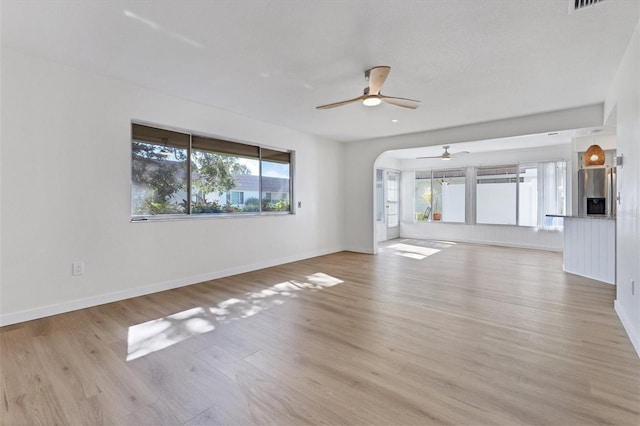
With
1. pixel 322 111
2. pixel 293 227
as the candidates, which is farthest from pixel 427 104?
pixel 293 227

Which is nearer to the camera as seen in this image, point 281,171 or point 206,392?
point 206,392

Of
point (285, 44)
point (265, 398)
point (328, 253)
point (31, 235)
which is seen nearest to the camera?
point (265, 398)

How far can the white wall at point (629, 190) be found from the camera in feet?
7.87

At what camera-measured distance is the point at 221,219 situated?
4707mm

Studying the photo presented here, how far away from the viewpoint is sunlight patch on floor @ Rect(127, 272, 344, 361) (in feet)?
8.19

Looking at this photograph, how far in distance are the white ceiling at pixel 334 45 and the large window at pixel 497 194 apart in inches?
145

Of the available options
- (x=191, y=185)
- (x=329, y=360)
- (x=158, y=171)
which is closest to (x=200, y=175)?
(x=191, y=185)

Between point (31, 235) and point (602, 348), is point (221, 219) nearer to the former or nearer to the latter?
point (31, 235)

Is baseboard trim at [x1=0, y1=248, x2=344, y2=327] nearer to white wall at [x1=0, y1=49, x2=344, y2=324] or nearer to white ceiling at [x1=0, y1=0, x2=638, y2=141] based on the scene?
white wall at [x1=0, y1=49, x2=344, y2=324]

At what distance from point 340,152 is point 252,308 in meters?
4.71

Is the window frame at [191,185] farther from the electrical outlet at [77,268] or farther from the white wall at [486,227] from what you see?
the white wall at [486,227]

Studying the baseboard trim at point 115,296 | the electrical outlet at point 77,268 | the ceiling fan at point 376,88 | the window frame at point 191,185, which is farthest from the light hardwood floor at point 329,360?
the ceiling fan at point 376,88

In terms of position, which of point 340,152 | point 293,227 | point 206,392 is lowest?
point 206,392

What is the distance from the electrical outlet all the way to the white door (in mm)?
7363
